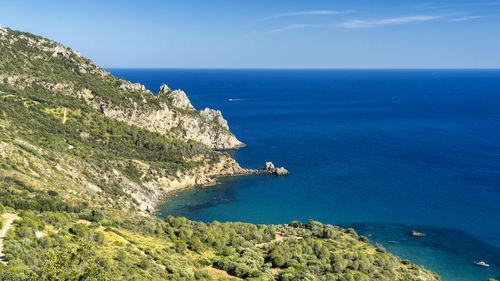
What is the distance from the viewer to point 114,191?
66375mm

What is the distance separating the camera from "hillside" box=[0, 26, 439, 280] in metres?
30.4

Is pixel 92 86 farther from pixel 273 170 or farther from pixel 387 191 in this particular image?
pixel 387 191

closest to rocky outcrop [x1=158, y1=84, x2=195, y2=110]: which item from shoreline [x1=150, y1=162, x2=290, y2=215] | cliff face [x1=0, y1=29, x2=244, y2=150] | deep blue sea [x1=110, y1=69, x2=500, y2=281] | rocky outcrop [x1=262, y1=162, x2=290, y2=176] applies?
cliff face [x1=0, y1=29, x2=244, y2=150]

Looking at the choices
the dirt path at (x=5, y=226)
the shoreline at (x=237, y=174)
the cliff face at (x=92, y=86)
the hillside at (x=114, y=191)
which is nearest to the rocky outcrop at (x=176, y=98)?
the cliff face at (x=92, y=86)

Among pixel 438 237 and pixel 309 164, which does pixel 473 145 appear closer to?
pixel 309 164

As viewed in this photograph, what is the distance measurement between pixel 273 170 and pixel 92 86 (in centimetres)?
5538

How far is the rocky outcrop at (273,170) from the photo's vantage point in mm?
98613

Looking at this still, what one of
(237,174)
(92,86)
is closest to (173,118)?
(92,86)

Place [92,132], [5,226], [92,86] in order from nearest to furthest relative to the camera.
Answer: [5,226]
[92,132]
[92,86]

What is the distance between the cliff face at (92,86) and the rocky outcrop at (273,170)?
26.5 metres

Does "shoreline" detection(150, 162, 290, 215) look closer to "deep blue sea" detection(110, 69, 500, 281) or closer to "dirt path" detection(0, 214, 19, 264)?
"deep blue sea" detection(110, 69, 500, 281)

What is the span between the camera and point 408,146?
Answer: 129 metres

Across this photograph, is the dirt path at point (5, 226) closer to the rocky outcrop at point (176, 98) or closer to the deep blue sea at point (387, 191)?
the deep blue sea at point (387, 191)

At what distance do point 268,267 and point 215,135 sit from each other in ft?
285
